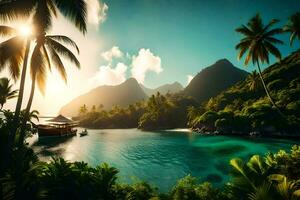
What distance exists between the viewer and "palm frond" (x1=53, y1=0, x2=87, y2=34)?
38.5 feet

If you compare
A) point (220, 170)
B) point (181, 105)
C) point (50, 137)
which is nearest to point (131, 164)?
point (220, 170)

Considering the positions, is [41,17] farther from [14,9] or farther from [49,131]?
[49,131]

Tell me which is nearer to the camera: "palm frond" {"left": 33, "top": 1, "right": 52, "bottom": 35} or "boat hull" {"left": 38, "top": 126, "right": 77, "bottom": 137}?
"palm frond" {"left": 33, "top": 1, "right": 52, "bottom": 35}

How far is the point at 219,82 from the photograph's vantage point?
7367 inches

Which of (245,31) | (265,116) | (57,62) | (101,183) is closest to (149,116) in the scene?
(265,116)

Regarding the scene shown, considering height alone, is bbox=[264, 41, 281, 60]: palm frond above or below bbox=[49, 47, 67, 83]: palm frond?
above

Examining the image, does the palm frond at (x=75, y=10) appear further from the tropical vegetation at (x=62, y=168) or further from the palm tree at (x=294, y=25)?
the palm tree at (x=294, y=25)

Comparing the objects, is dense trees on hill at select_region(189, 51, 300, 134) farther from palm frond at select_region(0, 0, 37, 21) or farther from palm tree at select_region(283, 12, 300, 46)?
palm frond at select_region(0, 0, 37, 21)

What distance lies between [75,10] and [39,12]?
73.8 inches

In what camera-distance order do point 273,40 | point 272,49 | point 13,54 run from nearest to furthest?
1. point 13,54
2. point 273,40
3. point 272,49

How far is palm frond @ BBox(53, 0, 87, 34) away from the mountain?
171 meters

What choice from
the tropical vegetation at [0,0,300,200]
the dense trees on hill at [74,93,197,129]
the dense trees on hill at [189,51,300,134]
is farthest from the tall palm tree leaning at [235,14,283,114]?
the dense trees on hill at [74,93,197,129]

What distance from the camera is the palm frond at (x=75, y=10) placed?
1172 cm

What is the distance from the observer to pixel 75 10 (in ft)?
38.7
